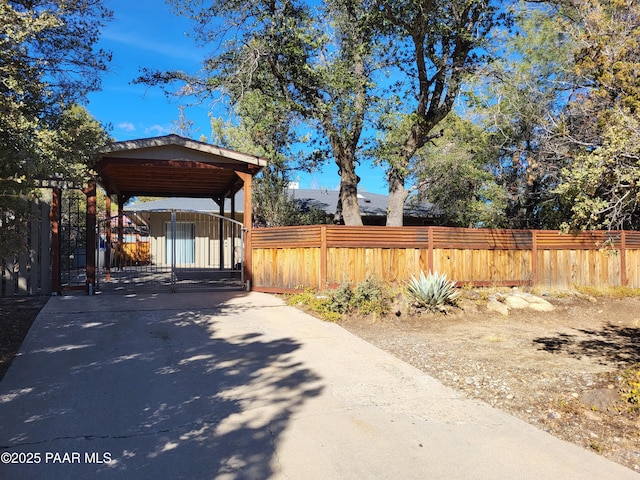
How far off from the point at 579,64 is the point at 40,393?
11675 mm

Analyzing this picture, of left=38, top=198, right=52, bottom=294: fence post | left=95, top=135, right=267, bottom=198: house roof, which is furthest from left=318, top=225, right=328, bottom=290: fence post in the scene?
left=38, top=198, right=52, bottom=294: fence post

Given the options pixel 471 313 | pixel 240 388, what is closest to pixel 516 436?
pixel 240 388

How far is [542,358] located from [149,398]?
5.12 m

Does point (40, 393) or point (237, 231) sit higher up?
point (237, 231)

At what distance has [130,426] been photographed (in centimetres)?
393

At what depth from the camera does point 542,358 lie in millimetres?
6285

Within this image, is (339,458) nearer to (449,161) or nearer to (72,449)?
(72,449)

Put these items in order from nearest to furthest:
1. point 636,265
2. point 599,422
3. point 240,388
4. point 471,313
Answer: point 599,422
point 240,388
point 471,313
point 636,265

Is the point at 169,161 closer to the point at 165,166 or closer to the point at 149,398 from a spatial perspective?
the point at 165,166

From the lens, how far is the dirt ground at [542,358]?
412 cm

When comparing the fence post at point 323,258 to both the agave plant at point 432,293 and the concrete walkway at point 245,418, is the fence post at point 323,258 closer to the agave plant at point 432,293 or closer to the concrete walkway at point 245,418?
the agave plant at point 432,293

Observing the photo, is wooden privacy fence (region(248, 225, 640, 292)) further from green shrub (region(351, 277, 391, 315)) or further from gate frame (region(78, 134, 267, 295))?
gate frame (region(78, 134, 267, 295))

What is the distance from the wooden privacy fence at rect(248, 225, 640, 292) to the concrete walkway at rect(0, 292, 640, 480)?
13.7ft

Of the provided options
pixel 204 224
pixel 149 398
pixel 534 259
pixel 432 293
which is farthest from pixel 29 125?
pixel 204 224
